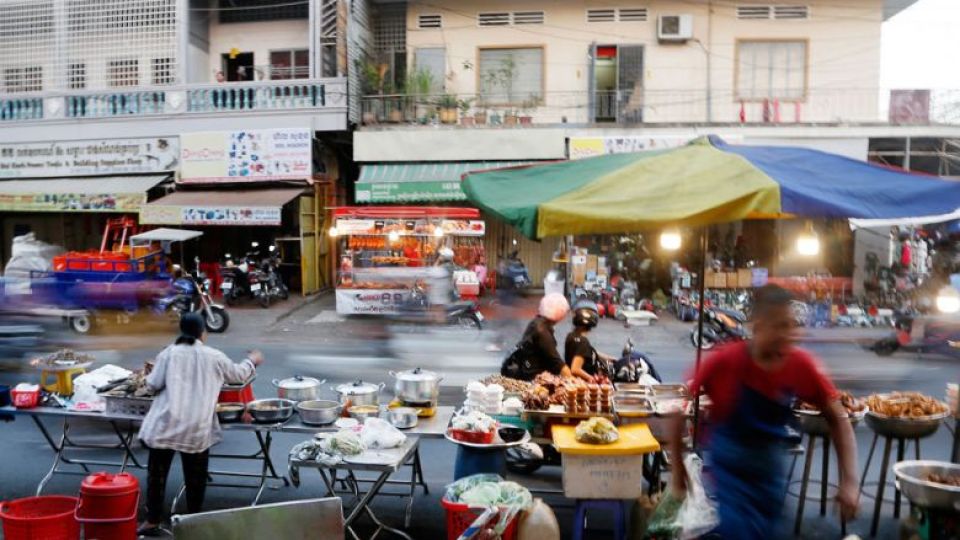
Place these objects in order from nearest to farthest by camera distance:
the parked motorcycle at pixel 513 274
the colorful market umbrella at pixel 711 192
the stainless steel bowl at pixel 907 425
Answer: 1. the colorful market umbrella at pixel 711 192
2. the stainless steel bowl at pixel 907 425
3. the parked motorcycle at pixel 513 274

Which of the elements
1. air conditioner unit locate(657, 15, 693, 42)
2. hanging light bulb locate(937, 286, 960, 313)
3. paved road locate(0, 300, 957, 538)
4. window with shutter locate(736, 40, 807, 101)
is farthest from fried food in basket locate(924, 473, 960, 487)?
air conditioner unit locate(657, 15, 693, 42)

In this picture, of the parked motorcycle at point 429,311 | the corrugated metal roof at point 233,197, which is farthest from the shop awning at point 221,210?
the parked motorcycle at point 429,311

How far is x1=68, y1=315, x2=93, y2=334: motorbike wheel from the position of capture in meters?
14.2

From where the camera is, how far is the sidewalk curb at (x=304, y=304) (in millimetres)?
15909

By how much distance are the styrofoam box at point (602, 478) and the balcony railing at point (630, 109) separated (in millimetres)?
13796

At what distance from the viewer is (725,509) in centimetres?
344

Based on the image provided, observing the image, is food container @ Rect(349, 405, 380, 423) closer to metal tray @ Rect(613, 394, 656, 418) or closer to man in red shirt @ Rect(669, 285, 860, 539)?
metal tray @ Rect(613, 394, 656, 418)

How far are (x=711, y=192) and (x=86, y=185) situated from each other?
60.9 feet

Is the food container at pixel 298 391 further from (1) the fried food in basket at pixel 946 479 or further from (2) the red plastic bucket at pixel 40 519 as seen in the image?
(1) the fried food in basket at pixel 946 479

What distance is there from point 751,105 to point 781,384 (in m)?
16.3

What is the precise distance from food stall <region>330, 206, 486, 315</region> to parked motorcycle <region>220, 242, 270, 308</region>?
2.09 metres

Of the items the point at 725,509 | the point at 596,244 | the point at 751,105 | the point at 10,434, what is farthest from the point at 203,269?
the point at 725,509

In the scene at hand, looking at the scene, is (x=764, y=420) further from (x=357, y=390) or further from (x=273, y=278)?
(x=273, y=278)

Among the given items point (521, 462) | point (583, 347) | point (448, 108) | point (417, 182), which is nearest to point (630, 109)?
point (448, 108)
